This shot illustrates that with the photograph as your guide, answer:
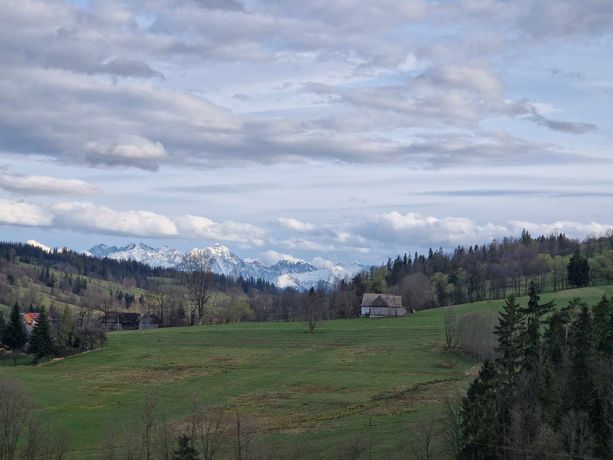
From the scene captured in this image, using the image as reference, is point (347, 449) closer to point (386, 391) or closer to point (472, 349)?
point (386, 391)

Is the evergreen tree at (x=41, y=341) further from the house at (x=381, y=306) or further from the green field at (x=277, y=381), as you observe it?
the house at (x=381, y=306)

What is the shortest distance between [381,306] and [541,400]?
121m

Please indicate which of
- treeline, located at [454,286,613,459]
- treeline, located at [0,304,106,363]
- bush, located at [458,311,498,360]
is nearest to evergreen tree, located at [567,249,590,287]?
bush, located at [458,311,498,360]

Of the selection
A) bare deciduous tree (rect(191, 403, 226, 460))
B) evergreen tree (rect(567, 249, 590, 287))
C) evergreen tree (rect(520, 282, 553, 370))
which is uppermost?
evergreen tree (rect(567, 249, 590, 287))

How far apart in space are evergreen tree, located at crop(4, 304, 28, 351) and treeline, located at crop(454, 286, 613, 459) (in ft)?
309

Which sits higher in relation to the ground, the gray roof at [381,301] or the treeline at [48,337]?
the gray roof at [381,301]

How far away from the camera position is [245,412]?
8056 cm

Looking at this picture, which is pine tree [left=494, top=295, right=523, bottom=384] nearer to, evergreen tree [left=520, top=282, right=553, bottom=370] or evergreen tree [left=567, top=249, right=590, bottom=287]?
evergreen tree [left=520, top=282, right=553, bottom=370]

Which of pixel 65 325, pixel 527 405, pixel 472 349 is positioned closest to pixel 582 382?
pixel 527 405

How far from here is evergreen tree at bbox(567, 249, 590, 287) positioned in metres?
191

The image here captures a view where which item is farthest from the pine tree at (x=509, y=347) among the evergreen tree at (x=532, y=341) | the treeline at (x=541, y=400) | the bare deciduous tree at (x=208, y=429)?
the bare deciduous tree at (x=208, y=429)

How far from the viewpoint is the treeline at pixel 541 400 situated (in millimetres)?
56406

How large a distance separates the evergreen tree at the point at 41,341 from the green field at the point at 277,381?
358 cm

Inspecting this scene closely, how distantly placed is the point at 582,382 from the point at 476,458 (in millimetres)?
12664
